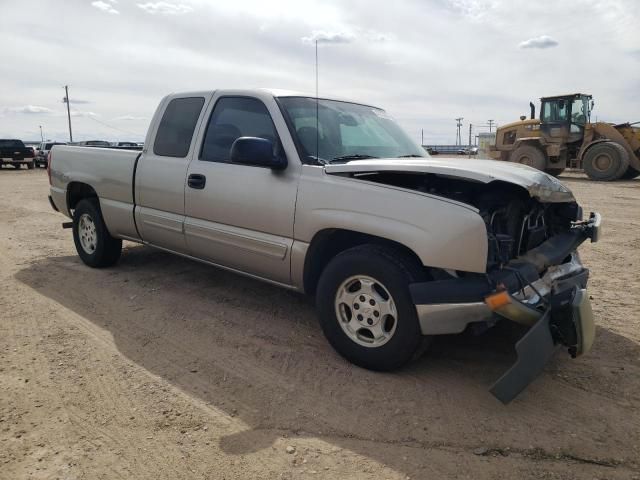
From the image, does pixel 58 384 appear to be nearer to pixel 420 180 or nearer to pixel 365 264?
pixel 365 264

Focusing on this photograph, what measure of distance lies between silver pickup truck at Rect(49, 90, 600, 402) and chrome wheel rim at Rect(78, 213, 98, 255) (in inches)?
Result: 40.7

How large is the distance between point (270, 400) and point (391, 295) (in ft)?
3.14

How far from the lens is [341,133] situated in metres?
4.08

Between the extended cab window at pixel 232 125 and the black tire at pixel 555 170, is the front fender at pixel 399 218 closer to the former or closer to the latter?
the extended cab window at pixel 232 125

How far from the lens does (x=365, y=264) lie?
125 inches

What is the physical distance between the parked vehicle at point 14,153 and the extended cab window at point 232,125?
30.5 metres

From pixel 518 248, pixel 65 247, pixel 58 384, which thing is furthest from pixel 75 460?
pixel 65 247

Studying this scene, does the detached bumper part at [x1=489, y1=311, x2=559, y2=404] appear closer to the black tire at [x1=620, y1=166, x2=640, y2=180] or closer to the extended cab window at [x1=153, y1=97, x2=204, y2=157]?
the extended cab window at [x1=153, y1=97, x2=204, y2=157]

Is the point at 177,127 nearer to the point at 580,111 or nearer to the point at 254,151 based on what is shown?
the point at 254,151

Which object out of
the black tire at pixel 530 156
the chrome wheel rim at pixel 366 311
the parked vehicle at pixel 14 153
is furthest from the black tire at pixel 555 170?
the parked vehicle at pixel 14 153

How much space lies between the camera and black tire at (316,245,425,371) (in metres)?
3.04

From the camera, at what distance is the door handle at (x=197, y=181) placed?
4250mm

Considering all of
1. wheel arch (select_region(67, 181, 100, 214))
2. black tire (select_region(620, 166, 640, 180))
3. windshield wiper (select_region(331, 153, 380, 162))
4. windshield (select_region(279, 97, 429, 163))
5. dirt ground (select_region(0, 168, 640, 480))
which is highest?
windshield (select_region(279, 97, 429, 163))

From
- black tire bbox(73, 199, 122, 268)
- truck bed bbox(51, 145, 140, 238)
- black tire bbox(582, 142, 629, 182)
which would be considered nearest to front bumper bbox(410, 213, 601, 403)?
truck bed bbox(51, 145, 140, 238)
